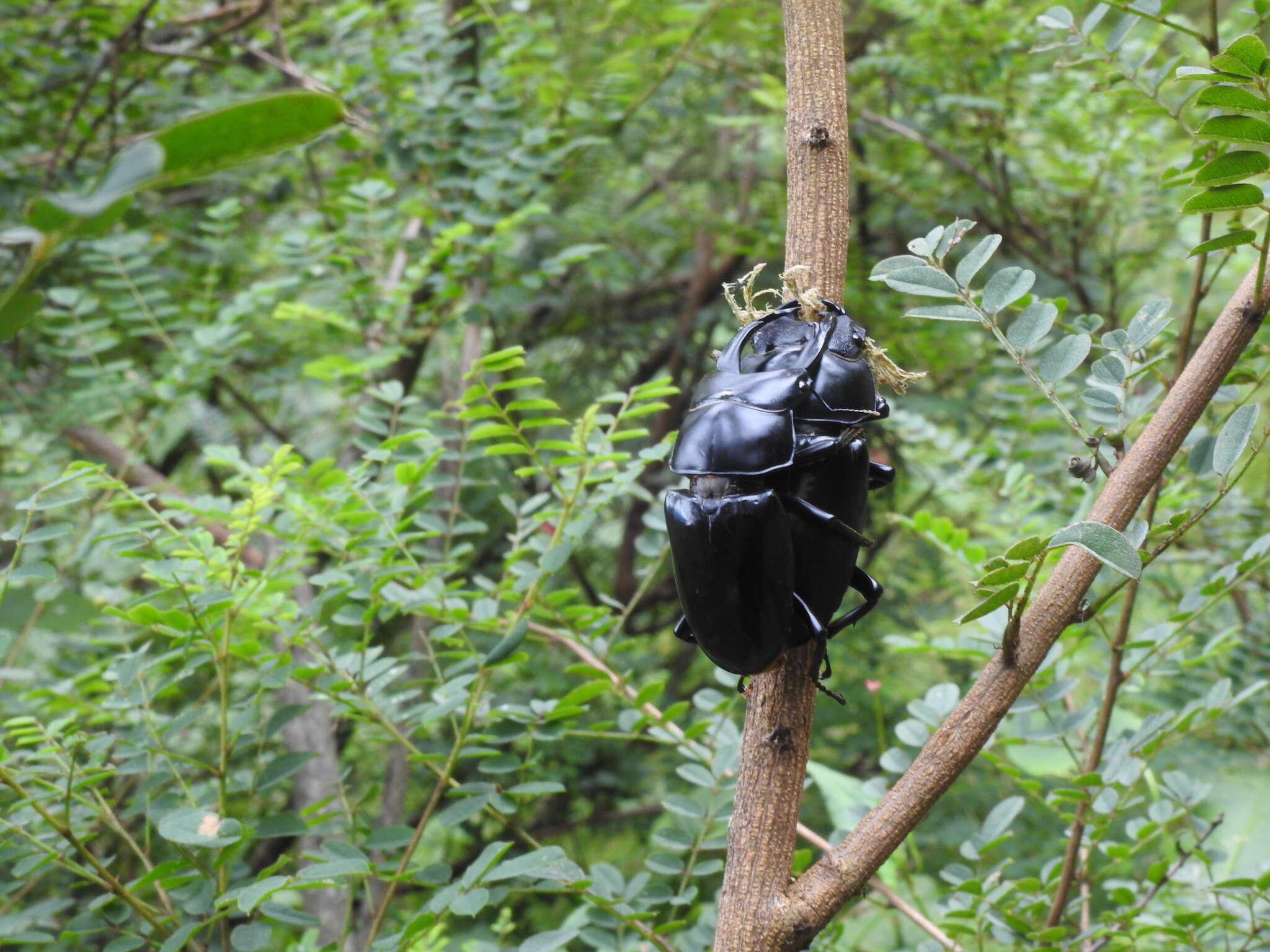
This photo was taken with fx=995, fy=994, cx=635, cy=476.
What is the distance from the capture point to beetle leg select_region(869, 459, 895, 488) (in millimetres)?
1284

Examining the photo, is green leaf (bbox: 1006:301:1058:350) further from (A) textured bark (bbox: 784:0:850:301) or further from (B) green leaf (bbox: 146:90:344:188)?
(B) green leaf (bbox: 146:90:344:188)

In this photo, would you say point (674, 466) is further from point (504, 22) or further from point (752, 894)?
point (504, 22)

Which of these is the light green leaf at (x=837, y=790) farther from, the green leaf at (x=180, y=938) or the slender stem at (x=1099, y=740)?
the green leaf at (x=180, y=938)

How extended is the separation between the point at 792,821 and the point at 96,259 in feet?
→ 7.78

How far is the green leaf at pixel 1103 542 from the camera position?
78 centimetres

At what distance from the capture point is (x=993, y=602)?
0.86 meters

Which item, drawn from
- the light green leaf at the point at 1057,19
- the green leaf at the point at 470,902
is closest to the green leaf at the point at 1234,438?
the light green leaf at the point at 1057,19

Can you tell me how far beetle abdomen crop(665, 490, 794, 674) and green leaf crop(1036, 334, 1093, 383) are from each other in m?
0.33

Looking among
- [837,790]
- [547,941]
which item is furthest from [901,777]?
[837,790]

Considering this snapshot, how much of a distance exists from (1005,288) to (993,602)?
40 cm

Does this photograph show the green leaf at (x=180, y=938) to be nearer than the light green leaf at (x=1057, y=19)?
Yes

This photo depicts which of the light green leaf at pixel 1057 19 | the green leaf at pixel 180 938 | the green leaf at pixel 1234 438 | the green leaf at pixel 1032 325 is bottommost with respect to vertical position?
the green leaf at pixel 180 938

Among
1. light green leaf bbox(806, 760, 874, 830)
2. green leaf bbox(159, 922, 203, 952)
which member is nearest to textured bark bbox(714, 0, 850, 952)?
green leaf bbox(159, 922, 203, 952)

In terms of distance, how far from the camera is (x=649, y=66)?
3215mm
